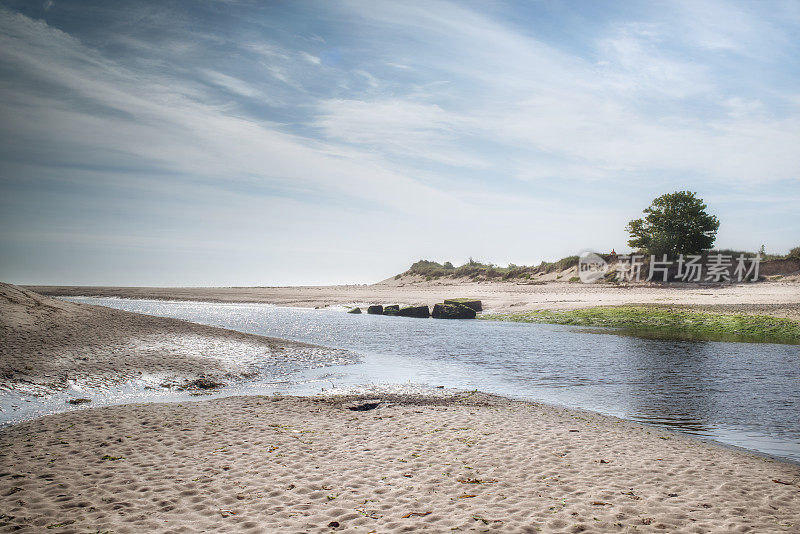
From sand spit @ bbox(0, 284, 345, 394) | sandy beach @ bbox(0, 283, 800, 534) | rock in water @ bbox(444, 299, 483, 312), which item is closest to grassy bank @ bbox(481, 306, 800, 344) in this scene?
rock in water @ bbox(444, 299, 483, 312)

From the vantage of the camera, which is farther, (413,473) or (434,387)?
(434,387)

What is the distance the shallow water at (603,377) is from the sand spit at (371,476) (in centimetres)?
200

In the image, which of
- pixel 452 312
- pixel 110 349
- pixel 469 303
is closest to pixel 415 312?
pixel 452 312

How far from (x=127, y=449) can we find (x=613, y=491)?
827cm

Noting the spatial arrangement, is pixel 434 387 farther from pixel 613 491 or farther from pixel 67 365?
pixel 67 365

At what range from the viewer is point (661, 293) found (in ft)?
141

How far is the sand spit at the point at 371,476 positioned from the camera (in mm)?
5699

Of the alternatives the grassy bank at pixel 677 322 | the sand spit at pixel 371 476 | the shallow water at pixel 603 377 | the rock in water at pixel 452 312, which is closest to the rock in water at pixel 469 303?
the rock in water at pixel 452 312

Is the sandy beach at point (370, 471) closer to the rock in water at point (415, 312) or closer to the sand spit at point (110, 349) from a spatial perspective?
the sand spit at point (110, 349)

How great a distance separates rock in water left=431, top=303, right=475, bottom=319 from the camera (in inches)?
1679

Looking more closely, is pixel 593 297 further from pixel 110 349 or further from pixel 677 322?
pixel 110 349

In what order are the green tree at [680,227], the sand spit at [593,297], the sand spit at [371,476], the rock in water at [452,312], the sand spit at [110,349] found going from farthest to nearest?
the green tree at [680,227] < the rock in water at [452,312] < the sand spit at [593,297] < the sand spit at [110,349] < the sand spit at [371,476]

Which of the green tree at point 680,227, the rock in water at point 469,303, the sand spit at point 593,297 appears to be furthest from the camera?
the green tree at point 680,227

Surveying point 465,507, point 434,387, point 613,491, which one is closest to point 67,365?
point 434,387
